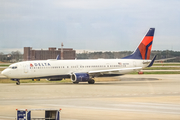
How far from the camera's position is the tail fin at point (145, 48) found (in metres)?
67.8

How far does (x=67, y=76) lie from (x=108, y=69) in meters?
8.62

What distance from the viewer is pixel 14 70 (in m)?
54.8

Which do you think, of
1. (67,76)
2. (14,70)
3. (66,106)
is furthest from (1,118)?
(67,76)

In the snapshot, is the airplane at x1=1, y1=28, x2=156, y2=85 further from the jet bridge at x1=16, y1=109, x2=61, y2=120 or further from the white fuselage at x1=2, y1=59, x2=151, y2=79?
the jet bridge at x1=16, y1=109, x2=61, y2=120

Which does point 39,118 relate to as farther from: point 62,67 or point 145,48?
point 145,48

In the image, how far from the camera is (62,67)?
192 feet

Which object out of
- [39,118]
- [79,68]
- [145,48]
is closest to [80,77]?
[79,68]

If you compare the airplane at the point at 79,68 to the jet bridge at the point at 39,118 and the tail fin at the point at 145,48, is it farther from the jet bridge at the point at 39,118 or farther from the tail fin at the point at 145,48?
the jet bridge at the point at 39,118

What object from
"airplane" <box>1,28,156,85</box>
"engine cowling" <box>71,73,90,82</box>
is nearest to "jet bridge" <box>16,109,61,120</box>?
"airplane" <box>1,28,156,85</box>

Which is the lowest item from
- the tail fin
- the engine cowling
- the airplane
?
the engine cowling

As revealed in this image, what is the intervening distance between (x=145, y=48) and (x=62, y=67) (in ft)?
64.9

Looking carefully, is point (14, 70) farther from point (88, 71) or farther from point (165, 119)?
point (165, 119)

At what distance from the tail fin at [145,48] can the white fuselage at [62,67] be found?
1.46 meters

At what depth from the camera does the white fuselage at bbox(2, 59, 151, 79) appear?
55.0m
